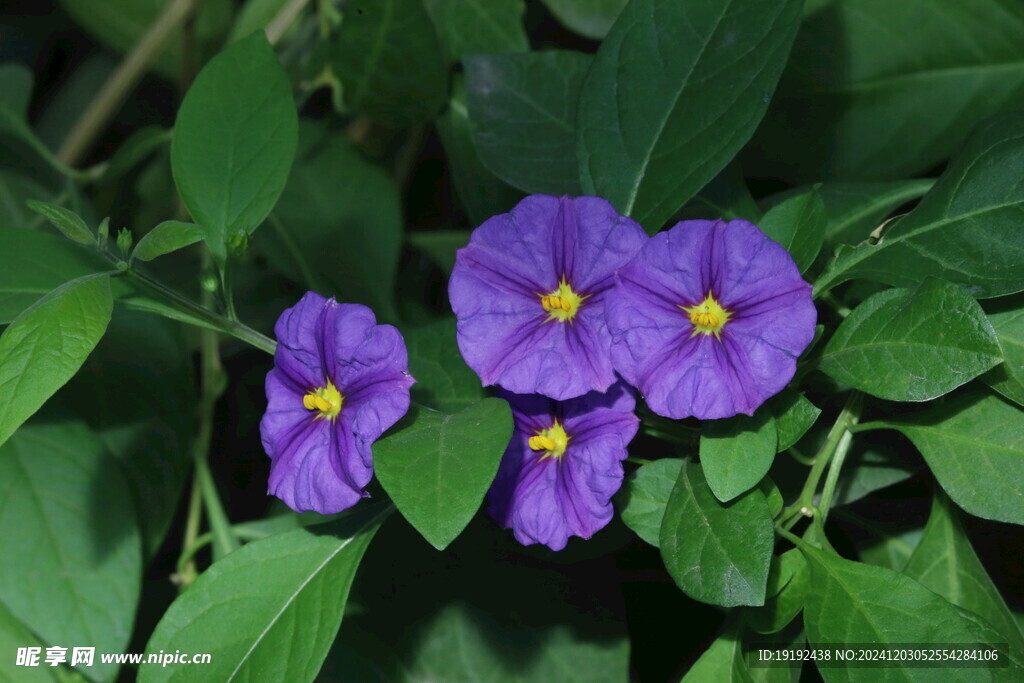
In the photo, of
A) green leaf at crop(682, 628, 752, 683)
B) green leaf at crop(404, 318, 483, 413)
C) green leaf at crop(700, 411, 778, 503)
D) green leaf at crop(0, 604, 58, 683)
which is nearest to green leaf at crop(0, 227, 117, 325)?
green leaf at crop(404, 318, 483, 413)

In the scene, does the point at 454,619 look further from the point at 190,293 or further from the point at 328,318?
the point at 190,293

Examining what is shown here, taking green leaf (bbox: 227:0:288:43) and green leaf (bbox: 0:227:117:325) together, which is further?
green leaf (bbox: 227:0:288:43)

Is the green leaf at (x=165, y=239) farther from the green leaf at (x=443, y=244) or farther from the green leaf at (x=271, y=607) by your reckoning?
the green leaf at (x=443, y=244)

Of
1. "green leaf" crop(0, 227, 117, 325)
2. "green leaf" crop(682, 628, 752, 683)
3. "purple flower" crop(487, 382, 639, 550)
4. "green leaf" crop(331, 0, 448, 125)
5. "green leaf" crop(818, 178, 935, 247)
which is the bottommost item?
"green leaf" crop(682, 628, 752, 683)

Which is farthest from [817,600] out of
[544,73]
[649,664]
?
[544,73]

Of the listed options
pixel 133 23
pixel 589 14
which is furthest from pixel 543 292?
pixel 133 23

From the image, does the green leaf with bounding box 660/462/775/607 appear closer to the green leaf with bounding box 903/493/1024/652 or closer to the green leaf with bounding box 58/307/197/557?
the green leaf with bounding box 903/493/1024/652
